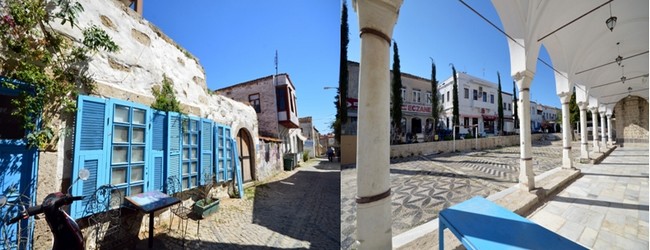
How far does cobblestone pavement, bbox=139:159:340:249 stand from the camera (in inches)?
151

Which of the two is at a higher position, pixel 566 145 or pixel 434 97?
pixel 434 97

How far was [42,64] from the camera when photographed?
2.93m

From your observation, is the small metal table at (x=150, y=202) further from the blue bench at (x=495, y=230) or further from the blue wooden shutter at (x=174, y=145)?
the blue bench at (x=495, y=230)

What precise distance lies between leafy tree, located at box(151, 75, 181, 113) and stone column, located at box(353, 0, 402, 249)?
4.37 metres

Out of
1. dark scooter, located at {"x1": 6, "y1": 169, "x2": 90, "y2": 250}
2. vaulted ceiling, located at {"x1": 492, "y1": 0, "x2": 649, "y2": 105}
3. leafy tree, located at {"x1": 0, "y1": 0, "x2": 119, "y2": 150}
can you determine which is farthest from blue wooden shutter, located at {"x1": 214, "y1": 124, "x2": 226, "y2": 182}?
vaulted ceiling, located at {"x1": 492, "y1": 0, "x2": 649, "y2": 105}

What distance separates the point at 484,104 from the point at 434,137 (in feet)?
39.2

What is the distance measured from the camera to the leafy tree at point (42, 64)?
2643 mm

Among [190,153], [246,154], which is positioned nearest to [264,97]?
[246,154]

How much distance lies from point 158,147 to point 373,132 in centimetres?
433

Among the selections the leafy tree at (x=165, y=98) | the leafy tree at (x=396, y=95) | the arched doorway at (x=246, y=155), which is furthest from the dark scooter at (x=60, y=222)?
the leafy tree at (x=396, y=95)

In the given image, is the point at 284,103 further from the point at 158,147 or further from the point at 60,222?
the point at 60,222

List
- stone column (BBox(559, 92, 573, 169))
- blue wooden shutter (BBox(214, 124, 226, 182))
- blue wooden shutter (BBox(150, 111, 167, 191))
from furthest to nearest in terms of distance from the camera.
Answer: stone column (BBox(559, 92, 573, 169)), blue wooden shutter (BBox(214, 124, 226, 182)), blue wooden shutter (BBox(150, 111, 167, 191))

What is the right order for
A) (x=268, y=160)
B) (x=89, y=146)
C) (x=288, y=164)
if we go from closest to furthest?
(x=89, y=146), (x=268, y=160), (x=288, y=164)

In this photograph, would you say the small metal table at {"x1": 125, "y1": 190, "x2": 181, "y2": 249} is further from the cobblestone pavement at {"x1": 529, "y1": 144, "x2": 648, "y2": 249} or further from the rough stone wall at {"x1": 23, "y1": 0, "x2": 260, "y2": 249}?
the cobblestone pavement at {"x1": 529, "y1": 144, "x2": 648, "y2": 249}
